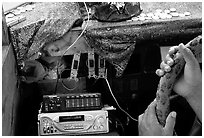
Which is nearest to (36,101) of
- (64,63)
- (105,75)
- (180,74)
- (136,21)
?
(64,63)

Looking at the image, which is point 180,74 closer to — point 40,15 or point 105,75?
point 105,75

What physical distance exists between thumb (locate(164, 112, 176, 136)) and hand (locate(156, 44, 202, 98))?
0.10m

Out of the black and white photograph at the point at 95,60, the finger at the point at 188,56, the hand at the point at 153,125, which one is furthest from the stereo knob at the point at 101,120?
the finger at the point at 188,56

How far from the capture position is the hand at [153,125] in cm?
133

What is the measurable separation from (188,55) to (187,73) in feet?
0.27

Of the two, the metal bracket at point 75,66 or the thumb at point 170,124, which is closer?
the thumb at point 170,124

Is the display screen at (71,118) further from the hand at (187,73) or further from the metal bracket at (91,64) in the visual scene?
the hand at (187,73)

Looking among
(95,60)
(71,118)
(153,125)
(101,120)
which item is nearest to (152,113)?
(153,125)

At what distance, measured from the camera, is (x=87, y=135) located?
148 cm

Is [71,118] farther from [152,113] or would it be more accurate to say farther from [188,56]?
[188,56]

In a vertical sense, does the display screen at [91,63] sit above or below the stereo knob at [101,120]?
above

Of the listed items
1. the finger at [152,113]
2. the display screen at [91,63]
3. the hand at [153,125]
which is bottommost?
the hand at [153,125]

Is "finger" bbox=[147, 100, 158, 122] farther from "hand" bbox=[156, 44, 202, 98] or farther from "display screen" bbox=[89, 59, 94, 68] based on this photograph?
"display screen" bbox=[89, 59, 94, 68]

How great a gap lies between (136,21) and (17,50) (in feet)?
1.76
